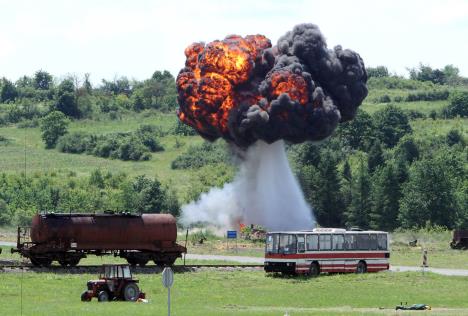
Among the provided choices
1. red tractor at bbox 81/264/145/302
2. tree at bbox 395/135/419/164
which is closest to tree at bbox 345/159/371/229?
tree at bbox 395/135/419/164

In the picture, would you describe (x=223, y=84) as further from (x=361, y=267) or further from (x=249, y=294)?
(x=249, y=294)

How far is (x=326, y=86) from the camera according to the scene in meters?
119

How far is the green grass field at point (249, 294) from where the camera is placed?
5112 cm

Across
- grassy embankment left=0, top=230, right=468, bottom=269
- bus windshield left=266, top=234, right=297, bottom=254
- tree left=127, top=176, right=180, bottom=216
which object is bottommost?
grassy embankment left=0, top=230, right=468, bottom=269

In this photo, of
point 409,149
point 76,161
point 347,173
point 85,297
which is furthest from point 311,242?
point 76,161

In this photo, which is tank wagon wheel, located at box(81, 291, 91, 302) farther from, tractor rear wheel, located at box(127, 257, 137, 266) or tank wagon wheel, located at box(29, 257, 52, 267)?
tractor rear wheel, located at box(127, 257, 137, 266)

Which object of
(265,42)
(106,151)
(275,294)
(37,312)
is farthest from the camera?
(106,151)

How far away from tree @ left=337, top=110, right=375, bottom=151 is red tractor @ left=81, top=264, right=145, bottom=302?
4880 inches

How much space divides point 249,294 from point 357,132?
11943 centimetres

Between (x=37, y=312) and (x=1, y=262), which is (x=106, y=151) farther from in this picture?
(x=37, y=312)

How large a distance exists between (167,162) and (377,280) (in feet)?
343

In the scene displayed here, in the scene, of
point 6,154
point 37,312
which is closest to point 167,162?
point 6,154

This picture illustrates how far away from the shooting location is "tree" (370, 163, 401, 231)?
12774 cm

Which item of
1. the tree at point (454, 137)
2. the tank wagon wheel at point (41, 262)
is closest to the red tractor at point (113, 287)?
the tank wagon wheel at point (41, 262)
